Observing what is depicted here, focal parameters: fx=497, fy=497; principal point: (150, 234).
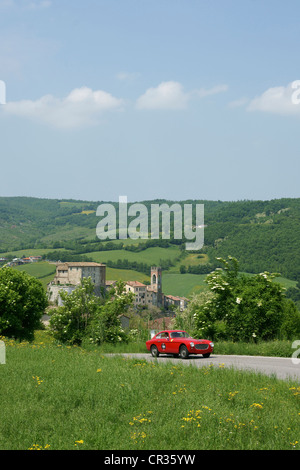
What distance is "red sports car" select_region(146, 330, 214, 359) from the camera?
22.5 meters

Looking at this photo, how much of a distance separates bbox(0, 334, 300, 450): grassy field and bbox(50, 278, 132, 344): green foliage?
13.5m

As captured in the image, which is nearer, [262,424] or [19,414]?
[262,424]

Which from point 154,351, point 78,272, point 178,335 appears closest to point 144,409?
point 178,335

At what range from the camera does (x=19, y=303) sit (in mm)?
58094

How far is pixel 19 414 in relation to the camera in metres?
10.5

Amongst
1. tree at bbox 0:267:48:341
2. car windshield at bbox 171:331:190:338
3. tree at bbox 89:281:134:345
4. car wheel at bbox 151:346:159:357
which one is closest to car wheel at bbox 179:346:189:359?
car windshield at bbox 171:331:190:338

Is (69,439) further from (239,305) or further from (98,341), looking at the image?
(239,305)

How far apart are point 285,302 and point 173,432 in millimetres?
21932

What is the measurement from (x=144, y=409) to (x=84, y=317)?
19.4 metres

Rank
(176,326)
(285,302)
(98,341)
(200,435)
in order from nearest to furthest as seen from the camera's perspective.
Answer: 1. (200,435)
2. (98,341)
3. (285,302)
4. (176,326)

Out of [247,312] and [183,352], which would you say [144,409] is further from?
[247,312]

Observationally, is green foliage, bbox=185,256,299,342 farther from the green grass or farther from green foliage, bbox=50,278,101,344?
the green grass
